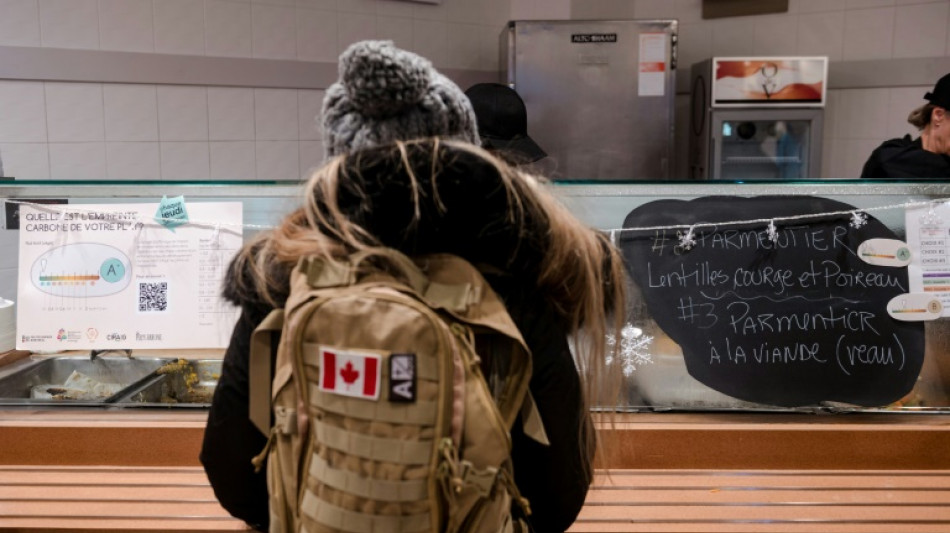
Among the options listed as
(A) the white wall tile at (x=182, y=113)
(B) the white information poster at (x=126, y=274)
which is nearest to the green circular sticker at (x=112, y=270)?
(B) the white information poster at (x=126, y=274)

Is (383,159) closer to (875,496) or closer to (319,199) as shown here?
(319,199)

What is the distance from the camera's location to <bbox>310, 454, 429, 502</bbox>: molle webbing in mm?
805

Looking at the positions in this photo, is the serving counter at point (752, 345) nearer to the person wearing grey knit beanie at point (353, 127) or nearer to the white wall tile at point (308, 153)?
the person wearing grey knit beanie at point (353, 127)

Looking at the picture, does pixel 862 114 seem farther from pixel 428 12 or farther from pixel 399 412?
pixel 399 412

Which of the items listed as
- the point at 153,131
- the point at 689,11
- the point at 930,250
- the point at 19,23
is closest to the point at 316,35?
the point at 153,131

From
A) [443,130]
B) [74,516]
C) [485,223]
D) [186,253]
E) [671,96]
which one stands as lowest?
[74,516]

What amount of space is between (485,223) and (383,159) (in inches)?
5.6

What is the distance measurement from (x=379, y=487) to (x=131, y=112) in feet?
10.4

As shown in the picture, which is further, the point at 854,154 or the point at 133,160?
the point at 854,154

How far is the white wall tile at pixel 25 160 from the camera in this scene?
3.20m

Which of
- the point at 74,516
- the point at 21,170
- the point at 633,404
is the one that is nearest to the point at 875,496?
the point at 633,404

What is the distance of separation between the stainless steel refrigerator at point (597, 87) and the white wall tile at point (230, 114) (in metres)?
1.35

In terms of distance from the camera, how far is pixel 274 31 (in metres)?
3.72

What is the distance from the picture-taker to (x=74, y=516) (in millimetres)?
1290
